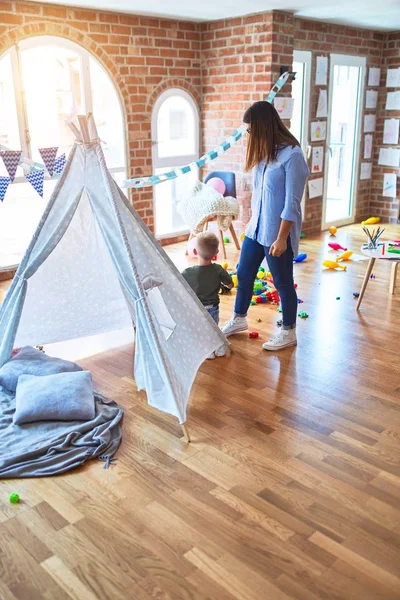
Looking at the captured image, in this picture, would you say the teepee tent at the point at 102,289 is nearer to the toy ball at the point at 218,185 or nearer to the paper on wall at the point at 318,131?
the toy ball at the point at 218,185

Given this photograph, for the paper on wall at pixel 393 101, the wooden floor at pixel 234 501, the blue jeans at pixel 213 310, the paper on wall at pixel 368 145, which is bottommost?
the wooden floor at pixel 234 501

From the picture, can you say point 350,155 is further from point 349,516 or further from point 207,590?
point 207,590

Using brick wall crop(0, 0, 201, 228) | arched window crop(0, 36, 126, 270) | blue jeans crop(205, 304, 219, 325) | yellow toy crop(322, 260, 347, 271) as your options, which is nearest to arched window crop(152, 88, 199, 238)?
brick wall crop(0, 0, 201, 228)

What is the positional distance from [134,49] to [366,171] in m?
3.18

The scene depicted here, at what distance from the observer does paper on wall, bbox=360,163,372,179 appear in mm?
6527

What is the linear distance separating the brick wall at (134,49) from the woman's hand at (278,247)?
261cm

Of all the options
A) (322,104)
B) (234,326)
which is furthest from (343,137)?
(234,326)

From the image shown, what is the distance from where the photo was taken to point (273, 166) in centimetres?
276

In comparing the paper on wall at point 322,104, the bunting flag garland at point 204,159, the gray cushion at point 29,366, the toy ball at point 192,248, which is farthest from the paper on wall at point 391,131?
the gray cushion at point 29,366

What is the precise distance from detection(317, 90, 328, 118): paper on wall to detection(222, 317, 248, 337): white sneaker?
3205 millimetres

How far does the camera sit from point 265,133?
273 cm

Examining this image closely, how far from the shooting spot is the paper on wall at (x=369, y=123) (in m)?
6.35

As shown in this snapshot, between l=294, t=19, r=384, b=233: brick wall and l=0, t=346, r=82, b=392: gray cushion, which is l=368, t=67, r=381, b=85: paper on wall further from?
l=0, t=346, r=82, b=392: gray cushion

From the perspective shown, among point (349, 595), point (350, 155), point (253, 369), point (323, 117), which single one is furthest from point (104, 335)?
point (350, 155)
